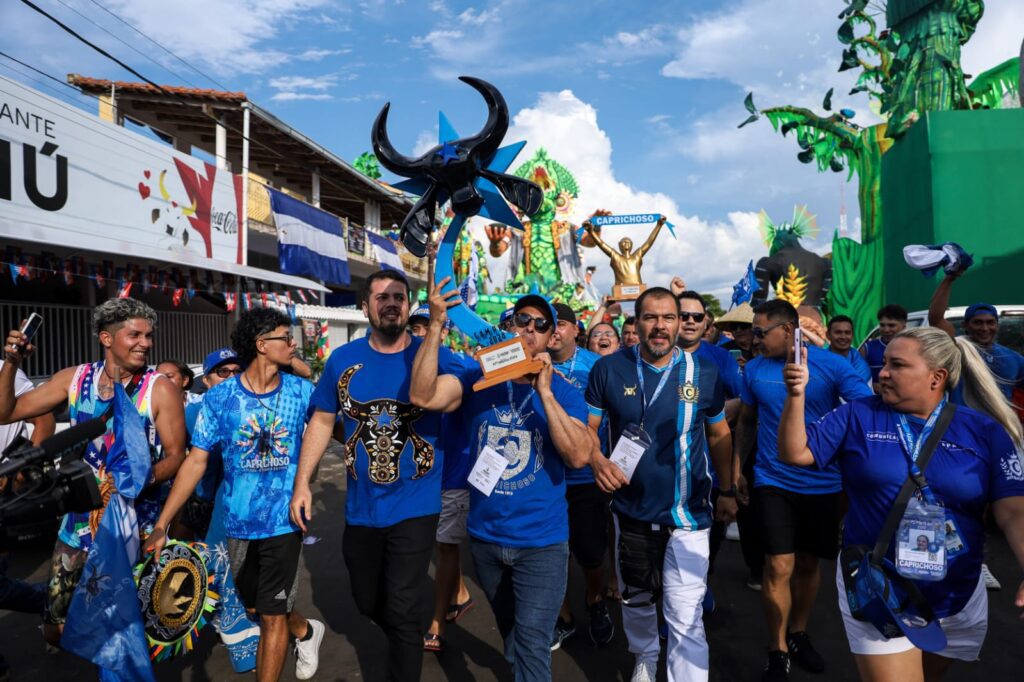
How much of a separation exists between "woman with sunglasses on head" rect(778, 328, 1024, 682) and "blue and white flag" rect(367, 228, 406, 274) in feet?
67.4

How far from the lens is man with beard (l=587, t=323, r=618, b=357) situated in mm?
6168

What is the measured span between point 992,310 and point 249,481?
5597 mm

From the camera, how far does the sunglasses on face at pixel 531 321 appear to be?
2939 millimetres

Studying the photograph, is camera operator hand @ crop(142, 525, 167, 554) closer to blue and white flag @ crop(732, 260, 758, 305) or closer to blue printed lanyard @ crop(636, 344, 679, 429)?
blue printed lanyard @ crop(636, 344, 679, 429)

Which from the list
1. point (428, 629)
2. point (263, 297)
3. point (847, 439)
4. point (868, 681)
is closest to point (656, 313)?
point (847, 439)

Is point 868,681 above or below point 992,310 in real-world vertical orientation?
below

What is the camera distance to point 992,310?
507 centimetres

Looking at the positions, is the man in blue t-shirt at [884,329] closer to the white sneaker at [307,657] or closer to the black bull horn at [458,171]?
the black bull horn at [458,171]

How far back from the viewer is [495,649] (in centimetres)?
379

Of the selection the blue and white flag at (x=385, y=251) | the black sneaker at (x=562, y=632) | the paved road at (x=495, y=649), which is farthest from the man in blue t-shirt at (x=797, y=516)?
the blue and white flag at (x=385, y=251)

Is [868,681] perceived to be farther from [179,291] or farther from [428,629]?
[179,291]

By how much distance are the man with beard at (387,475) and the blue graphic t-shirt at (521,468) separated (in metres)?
0.22

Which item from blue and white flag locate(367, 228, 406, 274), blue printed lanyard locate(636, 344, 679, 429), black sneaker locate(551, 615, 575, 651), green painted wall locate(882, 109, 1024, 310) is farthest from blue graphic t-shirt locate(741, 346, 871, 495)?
blue and white flag locate(367, 228, 406, 274)

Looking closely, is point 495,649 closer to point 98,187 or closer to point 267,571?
point 267,571
